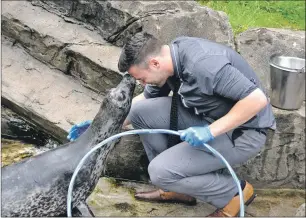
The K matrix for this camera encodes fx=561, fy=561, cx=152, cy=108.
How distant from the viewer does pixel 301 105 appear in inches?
197

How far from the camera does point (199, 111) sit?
159 inches

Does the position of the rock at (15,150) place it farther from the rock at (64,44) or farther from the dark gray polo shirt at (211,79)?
the dark gray polo shirt at (211,79)

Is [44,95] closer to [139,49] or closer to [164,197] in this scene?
[164,197]

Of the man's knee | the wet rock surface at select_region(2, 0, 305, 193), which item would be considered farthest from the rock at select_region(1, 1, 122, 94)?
the man's knee

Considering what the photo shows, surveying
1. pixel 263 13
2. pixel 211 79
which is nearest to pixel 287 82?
pixel 211 79

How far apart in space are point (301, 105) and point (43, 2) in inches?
122

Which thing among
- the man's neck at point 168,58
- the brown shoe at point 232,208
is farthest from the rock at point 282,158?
the man's neck at point 168,58

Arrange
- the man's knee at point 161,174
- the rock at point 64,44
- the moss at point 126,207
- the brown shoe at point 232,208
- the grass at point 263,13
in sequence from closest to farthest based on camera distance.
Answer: the man's knee at point 161,174 < the brown shoe at point 232,208 < the moss at point 126,207 < the rock at point 64,44 < the grass at point 263,13

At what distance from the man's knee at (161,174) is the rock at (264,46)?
172 cm

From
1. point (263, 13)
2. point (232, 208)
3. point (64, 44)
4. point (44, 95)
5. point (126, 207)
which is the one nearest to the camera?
point (232, 208)

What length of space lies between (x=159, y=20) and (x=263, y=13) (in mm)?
1990

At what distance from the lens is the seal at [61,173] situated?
12.6ft

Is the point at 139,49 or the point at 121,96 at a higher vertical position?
the point at 139,49

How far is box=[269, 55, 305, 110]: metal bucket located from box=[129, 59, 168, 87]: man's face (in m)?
1.24
